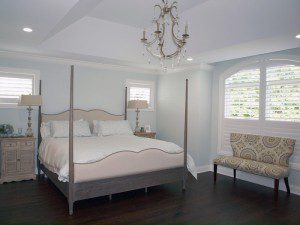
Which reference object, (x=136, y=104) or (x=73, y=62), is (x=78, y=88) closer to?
(x=73, y=62)

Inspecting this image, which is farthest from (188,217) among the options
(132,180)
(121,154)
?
(121,154)

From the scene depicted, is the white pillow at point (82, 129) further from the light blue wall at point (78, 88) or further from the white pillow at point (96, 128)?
the light blue wall at point (78, 88)

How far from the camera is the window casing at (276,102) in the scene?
4.22 m

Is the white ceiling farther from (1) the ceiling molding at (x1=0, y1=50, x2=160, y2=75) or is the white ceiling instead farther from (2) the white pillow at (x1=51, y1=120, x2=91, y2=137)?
(2) the white pillow at (x1=51, y1=120, x2=91, y2=137)

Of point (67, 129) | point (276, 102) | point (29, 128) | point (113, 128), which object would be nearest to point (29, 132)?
point (29, 128)

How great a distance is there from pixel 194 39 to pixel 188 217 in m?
2.89

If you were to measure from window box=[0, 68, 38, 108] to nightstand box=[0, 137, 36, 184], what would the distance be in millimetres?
782

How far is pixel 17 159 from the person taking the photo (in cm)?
447

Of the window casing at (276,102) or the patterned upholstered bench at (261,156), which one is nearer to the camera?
the patterned upholstered bench at (261,156)

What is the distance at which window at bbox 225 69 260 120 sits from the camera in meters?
4.84

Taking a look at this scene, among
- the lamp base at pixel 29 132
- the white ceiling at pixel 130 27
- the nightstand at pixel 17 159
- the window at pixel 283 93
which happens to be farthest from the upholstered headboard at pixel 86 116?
the window at pixel 283 93

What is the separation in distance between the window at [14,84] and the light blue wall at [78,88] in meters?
0.12

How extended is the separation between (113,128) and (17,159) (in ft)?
6.14

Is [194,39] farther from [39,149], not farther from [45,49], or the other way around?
[39,149]
